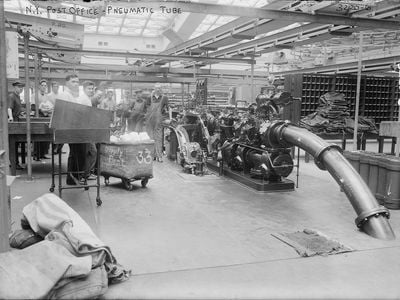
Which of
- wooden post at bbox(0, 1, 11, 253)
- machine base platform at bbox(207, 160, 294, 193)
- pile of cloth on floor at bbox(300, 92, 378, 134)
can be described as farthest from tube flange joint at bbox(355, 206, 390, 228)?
pile of cloth on floor at bbox(300, 92, 378, 134)

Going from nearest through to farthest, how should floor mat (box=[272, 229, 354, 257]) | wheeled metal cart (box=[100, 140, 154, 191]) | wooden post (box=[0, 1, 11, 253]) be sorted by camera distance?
wooden post (box=[0, 1, 11, 253])
floor mat (box=[272, 229, 354, 257])
wheeled metal cart (box=[100, 140, 154, 191])

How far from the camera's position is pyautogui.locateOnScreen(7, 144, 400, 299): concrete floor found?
10.1 ft

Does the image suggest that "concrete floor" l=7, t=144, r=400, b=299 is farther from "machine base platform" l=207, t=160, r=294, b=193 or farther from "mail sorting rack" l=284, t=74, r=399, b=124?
"mail sorting rack" l=284, t=74, r=399, b=124

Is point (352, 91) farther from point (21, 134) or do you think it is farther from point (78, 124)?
point (21, 134)

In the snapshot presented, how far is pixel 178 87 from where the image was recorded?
16.9 metres

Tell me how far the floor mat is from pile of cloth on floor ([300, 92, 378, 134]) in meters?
5.68

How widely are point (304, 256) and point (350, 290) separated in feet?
2.22

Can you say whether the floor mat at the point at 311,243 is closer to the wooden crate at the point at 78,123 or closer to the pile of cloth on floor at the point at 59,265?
the pile of cloth on floor at the point at 59,265

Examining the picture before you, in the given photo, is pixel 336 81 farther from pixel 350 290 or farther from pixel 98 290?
pixel 98 290

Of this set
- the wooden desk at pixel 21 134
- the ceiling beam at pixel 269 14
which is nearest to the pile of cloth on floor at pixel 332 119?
the ceiling beam at pixel 269 14

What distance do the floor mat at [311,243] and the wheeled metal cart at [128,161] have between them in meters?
2.59

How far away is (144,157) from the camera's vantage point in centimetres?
619

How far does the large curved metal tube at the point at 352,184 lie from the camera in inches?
172

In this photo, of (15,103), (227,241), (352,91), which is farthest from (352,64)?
(227,241)
